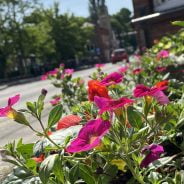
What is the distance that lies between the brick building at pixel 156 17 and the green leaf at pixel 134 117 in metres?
11.4

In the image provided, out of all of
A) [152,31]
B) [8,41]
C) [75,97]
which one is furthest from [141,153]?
[8,41]

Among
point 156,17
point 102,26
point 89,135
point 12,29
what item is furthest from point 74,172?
point 102,26

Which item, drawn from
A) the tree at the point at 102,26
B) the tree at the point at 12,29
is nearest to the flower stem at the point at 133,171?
the tree at the point at 12,29

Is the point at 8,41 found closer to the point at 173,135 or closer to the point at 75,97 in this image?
the point at 75,97

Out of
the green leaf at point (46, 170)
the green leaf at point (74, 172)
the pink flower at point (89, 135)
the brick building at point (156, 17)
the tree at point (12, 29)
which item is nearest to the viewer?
the pink flower at point (89, 135)

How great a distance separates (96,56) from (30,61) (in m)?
18.8

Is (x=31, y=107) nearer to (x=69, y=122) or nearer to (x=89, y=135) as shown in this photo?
(x=69, y=122)

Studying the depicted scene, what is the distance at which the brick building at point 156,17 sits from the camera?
43.2 ft

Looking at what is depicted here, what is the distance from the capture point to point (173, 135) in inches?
81.7

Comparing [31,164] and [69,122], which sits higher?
[69,122]

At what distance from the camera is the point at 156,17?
1318 centimetres

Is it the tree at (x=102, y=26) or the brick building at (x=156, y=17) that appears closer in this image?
the brick building at (x=156, y=17)

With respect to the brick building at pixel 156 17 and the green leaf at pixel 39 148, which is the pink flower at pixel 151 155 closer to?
the green leaf at pixel 39 148

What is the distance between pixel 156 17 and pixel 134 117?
11.7 meters
